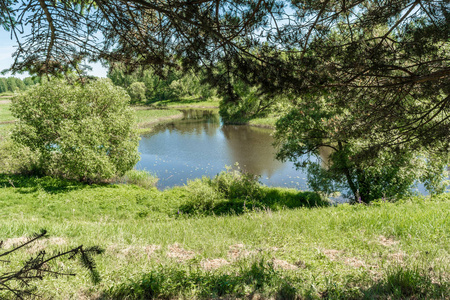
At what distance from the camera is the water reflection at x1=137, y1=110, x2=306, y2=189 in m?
17.2

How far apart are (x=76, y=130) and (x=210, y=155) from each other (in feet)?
32.8

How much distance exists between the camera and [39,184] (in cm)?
1327

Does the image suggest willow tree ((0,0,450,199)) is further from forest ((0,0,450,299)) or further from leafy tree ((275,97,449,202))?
leafy tree ((275,97,449,202))

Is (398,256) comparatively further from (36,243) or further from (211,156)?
(211,156)

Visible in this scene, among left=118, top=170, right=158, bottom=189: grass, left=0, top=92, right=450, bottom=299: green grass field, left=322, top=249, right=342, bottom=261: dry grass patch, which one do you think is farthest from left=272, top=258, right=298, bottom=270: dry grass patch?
left=118, top=170, right=158, bottom=189: grass

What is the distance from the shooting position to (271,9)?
3562mm

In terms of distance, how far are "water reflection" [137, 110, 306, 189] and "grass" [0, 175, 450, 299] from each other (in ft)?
34.1

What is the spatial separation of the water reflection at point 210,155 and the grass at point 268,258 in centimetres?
1038

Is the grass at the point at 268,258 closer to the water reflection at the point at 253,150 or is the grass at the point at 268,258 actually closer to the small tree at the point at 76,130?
the small tree at the point at 76,130

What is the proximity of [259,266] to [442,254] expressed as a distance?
98.7 inches

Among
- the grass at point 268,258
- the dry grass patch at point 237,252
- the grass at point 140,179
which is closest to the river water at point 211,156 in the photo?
the grass at point 140,179

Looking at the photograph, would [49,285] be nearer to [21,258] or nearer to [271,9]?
[21,258]

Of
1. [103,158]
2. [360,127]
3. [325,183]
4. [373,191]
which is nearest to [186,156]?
[103,158]

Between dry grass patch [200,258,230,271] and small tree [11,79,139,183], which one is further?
small tree [11,79,139,183]
